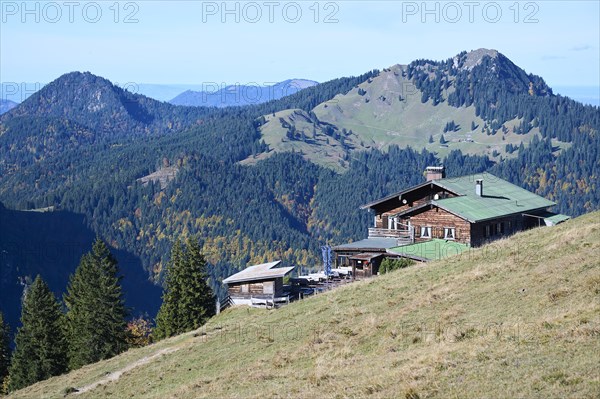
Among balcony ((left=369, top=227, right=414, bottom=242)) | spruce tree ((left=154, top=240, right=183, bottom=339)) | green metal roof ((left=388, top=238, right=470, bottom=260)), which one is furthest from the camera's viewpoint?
balcony ((left=369, top=227, right=414, bottom=242))

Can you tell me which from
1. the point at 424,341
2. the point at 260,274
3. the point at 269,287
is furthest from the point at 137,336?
the point at 424,341

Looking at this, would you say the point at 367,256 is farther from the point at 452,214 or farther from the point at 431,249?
the point at 452,214

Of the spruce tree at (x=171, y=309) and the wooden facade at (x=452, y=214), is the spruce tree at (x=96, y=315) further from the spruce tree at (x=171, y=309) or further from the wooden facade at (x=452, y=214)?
the wooden facade at (x=452, y=214)

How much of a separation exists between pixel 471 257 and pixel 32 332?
3537cm

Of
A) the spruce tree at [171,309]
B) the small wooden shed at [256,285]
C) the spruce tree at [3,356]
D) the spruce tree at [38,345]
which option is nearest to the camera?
the small wooden shed at [256,285]

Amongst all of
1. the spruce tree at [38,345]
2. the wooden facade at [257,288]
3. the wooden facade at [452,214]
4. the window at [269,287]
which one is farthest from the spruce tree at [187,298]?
the wooden facade at [452,214]

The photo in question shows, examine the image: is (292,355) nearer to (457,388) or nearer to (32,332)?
(457,388)

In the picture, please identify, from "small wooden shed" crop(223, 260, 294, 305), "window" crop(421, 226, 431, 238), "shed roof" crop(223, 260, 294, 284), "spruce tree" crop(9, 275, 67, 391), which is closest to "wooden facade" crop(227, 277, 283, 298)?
"small wooden shed" crop(223, 260, 294, 305)

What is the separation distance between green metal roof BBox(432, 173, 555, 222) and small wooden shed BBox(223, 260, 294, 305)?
43.0 feet

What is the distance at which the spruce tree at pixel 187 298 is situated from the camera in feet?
196

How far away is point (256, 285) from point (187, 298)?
26.0 feet

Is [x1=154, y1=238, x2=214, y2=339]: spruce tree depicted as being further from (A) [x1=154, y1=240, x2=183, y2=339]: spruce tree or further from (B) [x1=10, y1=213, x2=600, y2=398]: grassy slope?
(B) [x1=10, y1=213, x2=600, y2=398]: grassy slope

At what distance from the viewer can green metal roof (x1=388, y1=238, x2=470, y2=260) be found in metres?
53.3

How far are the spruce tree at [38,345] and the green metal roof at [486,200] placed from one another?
30451mm
